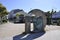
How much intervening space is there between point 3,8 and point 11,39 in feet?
76.6

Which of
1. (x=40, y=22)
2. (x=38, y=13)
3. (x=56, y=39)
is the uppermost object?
(x=38, y=13)

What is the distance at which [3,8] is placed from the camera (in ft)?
107

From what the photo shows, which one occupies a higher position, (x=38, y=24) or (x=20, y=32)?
(x=38, y=24)

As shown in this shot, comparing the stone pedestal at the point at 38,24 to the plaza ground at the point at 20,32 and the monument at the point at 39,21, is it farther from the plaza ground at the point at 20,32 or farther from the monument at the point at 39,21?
the plaza ground at the point at 20,32

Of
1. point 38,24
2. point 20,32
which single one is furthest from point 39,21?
point 20,32

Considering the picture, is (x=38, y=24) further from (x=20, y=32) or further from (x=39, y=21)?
(x=20, y=32)

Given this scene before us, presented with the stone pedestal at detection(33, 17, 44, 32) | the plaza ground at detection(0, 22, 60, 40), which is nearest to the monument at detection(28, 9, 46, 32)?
the stone pedestal at detection(33, 17, 44, 32)

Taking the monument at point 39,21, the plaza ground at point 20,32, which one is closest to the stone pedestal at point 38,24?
the monument at point 39,21

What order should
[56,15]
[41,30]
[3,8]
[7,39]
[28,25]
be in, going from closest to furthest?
[7,39]
[28,25]
[41,30]
[3,8]
[56,15]

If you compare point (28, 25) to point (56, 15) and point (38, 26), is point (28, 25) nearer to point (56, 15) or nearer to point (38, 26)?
point (38, 26)

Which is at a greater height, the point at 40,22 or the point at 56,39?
the point at 40,22

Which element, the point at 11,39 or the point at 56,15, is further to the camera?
the point at 56,15

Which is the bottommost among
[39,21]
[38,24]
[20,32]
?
[20,32]

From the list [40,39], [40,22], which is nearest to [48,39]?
[40,39]
